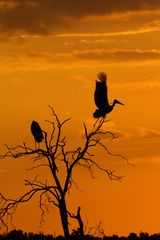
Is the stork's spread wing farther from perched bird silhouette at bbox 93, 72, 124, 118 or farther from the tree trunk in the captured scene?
the tree trunk

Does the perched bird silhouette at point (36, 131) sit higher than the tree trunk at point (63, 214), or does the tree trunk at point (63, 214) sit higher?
the perched bird silhouette at point (36, 131)

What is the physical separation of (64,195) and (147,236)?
6388mm

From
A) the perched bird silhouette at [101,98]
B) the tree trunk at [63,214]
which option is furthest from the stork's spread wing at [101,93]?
the tree trunk at [63,214]

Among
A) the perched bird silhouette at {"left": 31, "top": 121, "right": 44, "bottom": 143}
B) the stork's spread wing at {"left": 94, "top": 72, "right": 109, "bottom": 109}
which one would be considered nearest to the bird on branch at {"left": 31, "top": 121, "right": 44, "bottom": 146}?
the perched bird silhouette at {"left": 31, "top": 121, "right": 44, "bottom": 143}

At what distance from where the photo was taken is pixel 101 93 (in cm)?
4025

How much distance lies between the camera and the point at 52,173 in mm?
41219

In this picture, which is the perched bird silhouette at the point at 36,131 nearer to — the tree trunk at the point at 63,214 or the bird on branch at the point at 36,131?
the bird on branch at the point at 36,131

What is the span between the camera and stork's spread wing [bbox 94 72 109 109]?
4012 cm

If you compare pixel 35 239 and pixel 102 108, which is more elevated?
pixel 102 108

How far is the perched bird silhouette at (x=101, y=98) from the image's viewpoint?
40156 millimetres

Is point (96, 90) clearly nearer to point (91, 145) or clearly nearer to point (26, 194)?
point (91, 145)

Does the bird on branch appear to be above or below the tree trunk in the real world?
above

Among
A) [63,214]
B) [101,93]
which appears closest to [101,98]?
[101,93]

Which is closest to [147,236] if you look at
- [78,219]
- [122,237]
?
[122,237]
